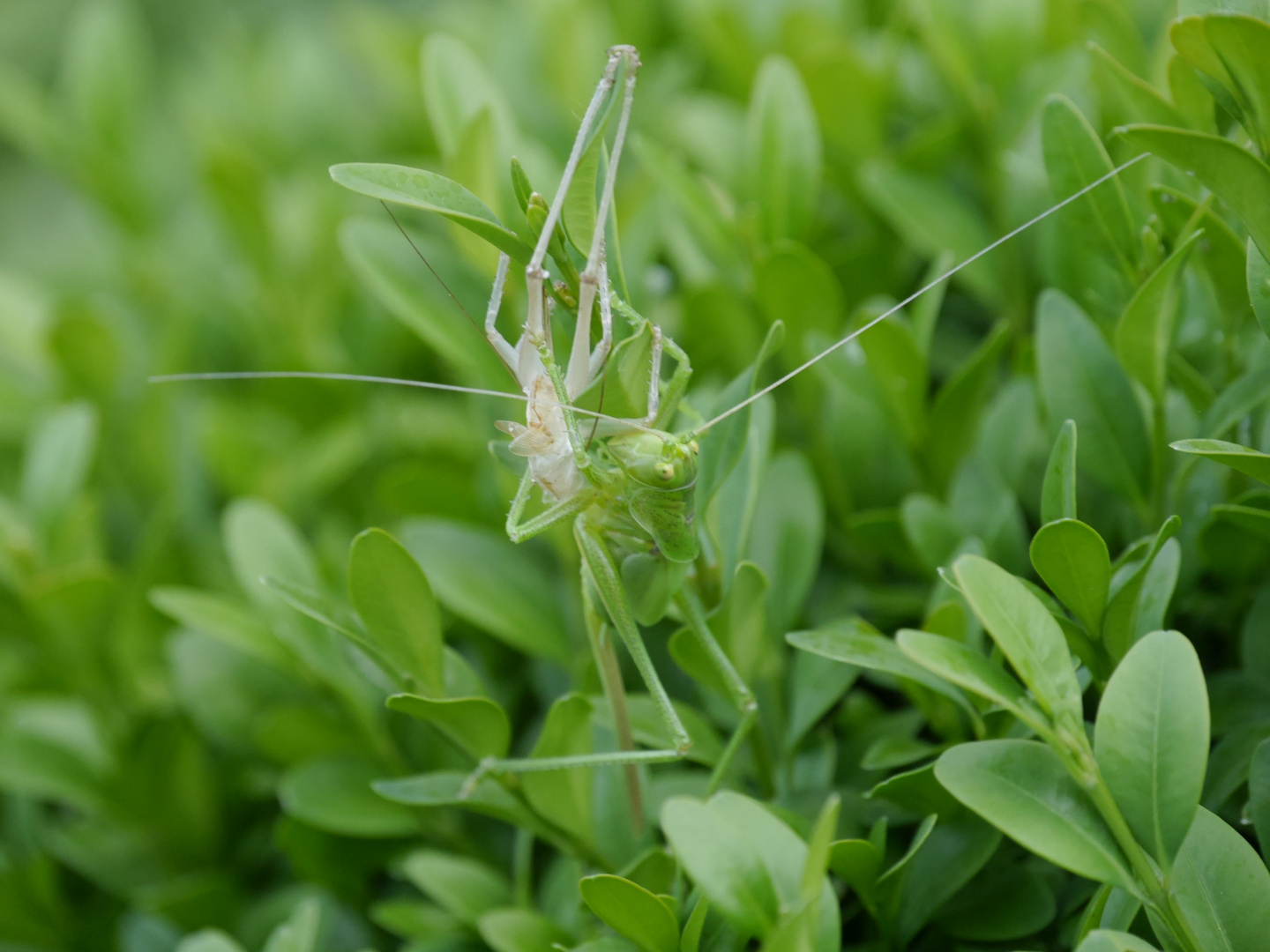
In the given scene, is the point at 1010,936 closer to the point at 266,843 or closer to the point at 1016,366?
the point at 1016,366

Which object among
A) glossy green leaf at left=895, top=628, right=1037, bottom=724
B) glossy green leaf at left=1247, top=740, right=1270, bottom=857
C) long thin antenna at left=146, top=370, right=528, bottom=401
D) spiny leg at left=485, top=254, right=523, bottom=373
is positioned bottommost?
glossy green leaf at left=1247, top=740, right=1270, bottom=857

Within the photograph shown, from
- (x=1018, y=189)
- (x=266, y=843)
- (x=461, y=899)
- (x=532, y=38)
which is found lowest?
(x=266, y=843)

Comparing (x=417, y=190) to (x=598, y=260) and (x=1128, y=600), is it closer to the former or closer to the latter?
(x=598, y=260)

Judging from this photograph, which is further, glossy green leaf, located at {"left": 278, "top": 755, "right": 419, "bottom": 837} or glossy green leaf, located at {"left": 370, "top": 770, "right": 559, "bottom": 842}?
glossy green leaf, located at {"left": 278, "top": 755, "right": 419, "bottom": 837}

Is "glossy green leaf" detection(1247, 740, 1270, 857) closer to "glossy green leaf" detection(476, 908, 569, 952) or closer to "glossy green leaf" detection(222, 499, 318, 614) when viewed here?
"glossy green leaf" detection(476, 908, 569, 952)

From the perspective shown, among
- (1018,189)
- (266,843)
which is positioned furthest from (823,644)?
(266,843)

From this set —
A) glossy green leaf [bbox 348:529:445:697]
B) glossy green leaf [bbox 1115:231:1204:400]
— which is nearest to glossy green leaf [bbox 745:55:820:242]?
glossy green leaf [bbox 1115:231:1204:400]

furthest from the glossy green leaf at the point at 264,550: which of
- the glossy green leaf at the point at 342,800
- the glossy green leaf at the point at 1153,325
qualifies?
the glossy green leaf at the point at 1153,325
